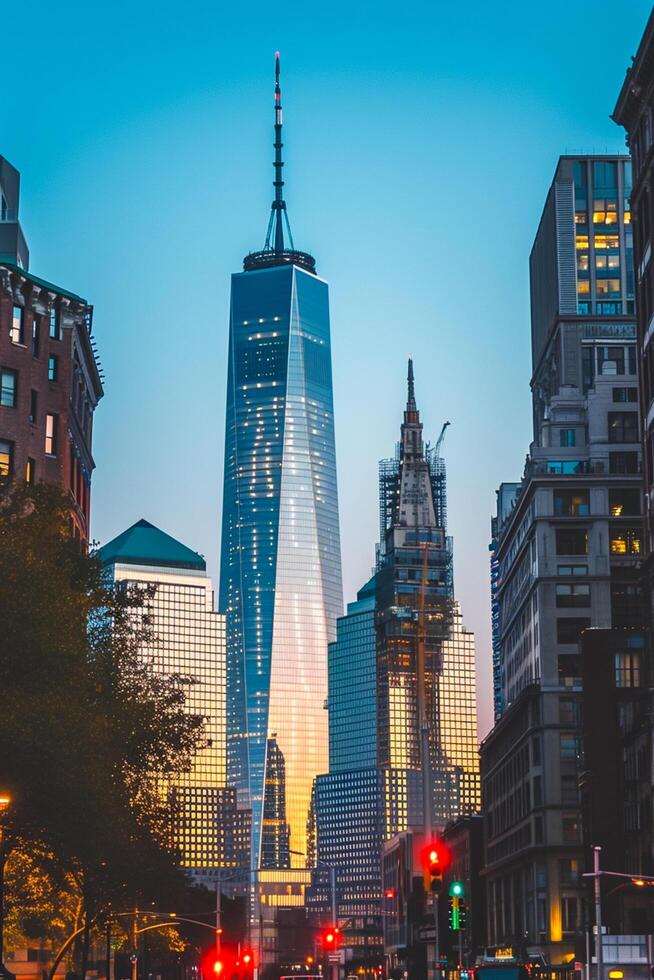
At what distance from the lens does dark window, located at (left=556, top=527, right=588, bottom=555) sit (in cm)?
15088

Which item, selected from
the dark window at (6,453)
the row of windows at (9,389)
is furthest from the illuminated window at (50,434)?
the dark window at (6,453)

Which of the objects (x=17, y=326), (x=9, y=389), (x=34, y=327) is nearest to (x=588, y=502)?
(x=34, y=327)

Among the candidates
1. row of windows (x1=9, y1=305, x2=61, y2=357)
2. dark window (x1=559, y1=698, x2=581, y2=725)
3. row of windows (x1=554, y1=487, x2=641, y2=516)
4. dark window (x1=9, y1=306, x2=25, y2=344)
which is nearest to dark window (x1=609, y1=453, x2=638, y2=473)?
row of windows (x1=554, y1=487, x2=641, y2=516)

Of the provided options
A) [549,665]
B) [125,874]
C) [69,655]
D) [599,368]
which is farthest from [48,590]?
[599,368]

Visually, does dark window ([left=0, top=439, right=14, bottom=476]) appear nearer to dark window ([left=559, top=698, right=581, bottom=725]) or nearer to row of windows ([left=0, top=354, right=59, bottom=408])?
row of windows ([left=0, top=354, right=59, bottom=408])

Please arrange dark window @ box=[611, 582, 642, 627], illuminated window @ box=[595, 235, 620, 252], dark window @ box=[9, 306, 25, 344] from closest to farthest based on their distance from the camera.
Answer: dark window @ box=[9, 306, 25, 344]
dark window @ box=[611, 582, 642, 627]
illuminated window @ box=[595, 235, 620, 252]

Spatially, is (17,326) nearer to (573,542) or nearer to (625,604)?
(573,542)

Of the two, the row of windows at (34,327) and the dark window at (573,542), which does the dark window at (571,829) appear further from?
the row of windows at (34,327)

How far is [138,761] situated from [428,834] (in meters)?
18.9

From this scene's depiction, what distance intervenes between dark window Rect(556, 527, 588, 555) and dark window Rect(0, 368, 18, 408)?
56999 mm

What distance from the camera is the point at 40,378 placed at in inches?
4537

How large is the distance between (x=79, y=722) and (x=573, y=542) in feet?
320

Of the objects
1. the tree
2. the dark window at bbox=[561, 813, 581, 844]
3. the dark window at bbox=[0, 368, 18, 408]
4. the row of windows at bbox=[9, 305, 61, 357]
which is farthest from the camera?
the dark window at bbox=[561, 813, 581, 844]

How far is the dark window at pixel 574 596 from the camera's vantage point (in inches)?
5906
